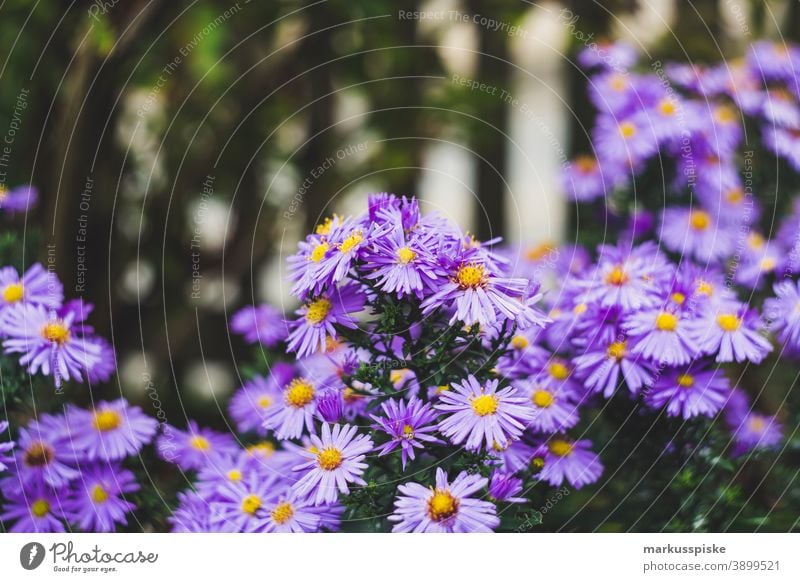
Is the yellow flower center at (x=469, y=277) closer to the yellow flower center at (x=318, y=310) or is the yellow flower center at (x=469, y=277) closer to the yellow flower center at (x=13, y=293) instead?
the yellow flower center at (x=318, y=310)

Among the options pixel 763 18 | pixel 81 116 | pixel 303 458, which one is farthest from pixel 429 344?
pixel 763 18

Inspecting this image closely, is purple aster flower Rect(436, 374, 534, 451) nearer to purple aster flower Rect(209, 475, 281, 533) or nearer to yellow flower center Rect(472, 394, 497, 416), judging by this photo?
yellow flower center Rect(472, 394, 497, 416)

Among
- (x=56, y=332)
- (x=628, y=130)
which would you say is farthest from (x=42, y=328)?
(x=628, y=130)

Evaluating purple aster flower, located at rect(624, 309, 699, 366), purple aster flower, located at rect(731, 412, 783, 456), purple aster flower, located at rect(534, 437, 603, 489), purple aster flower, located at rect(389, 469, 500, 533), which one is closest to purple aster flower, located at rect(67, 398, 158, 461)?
purple aster flower, located at rect(389, 469, 500, 533)

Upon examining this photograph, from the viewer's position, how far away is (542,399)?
2.92 feet

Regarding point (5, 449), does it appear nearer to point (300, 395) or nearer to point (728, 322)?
point (300, 395)

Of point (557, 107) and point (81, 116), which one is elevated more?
point (557, 107)

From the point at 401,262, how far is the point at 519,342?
220 millimetres

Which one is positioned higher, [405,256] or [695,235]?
[695,235]

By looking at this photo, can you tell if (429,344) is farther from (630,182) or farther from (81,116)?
(81,116)

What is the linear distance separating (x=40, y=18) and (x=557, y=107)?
1.34m

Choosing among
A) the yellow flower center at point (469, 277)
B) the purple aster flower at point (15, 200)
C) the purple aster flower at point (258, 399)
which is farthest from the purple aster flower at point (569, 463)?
the purple aster flower at point (15, 200)
